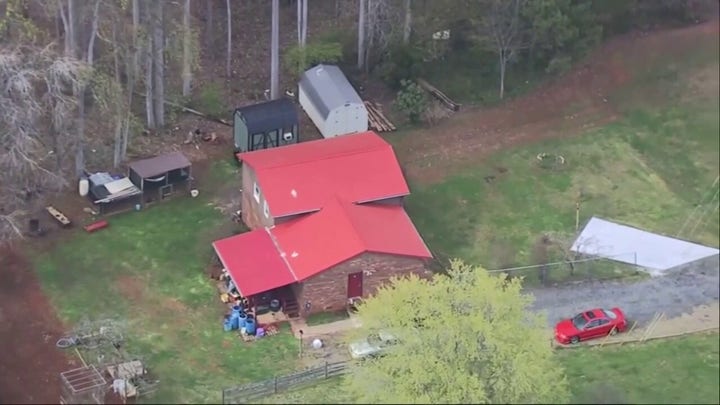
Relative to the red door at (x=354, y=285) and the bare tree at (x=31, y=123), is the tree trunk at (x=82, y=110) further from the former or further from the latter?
the red door at (x=354, y=285)

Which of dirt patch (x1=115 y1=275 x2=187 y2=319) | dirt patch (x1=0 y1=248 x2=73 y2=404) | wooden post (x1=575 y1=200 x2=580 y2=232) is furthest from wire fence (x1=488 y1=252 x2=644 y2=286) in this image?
dirt patch (x1=0 y1=248 x2=73 y2=404)

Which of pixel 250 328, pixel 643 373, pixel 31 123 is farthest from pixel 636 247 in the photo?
pixel 31 123

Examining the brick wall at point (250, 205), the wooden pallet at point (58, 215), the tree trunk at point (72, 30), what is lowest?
the wooden pallet at point (58, 215)

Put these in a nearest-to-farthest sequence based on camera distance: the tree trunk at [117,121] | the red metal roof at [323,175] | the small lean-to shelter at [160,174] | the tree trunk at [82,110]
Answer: the red metal roof at [323,175] → the tree trunk at [82,110] → the small lean-to shelter at [160,174] → the tree trunk at [117,121]

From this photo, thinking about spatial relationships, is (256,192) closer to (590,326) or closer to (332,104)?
(332,104)

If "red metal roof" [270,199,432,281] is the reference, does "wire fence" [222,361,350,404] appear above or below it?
below

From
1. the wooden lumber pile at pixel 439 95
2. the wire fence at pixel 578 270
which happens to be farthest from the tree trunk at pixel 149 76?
the wire fence at pixel 578 270

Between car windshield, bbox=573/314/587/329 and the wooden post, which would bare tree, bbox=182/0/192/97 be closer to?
the wooden post
